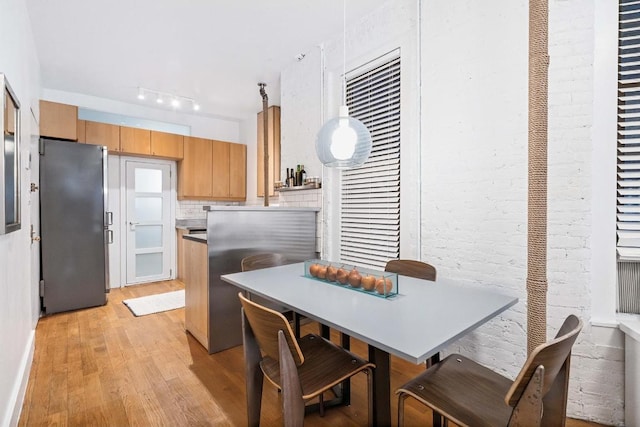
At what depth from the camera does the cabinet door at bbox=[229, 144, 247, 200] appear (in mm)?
5324

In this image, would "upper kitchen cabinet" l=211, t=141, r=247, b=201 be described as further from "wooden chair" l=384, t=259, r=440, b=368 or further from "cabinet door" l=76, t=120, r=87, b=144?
"wooden chair" l=384, t=259, r=440, b=368

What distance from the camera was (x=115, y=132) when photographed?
424 cm

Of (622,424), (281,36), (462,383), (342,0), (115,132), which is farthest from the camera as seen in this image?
(115,132)

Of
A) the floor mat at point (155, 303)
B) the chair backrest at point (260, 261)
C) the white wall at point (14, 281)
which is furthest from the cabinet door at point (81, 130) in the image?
the chair backrest at point (260, 261)

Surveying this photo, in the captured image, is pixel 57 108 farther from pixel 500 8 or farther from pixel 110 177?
pixel 500 8

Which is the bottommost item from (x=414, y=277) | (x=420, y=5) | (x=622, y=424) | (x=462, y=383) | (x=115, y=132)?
(x=622, y=424)

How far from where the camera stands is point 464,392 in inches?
47.6

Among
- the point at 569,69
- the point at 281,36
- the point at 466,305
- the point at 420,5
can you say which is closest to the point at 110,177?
the point at 281,36

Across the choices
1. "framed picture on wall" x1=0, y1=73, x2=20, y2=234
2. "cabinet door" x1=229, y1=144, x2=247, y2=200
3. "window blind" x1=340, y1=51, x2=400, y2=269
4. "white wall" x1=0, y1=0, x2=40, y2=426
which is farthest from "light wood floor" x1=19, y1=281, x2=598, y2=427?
"cabinet door" x1=229, y1=144, x2=247, y2=200

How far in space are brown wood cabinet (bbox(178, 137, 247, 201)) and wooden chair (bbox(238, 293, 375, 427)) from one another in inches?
157

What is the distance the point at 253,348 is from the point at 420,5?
8.61ft

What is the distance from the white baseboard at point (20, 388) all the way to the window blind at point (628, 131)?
3.27 metres

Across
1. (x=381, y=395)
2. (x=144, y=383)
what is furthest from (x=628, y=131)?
(x=144, y=383)

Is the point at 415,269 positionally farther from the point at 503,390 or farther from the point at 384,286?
the point at 503,390
